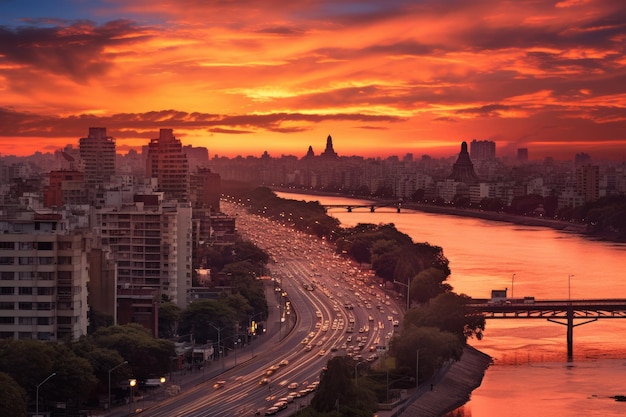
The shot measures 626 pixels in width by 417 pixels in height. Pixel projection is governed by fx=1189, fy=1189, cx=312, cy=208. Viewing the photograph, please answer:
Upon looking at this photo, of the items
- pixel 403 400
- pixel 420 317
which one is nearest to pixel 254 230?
pixel 420 317

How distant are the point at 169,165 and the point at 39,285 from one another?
34.6 meters

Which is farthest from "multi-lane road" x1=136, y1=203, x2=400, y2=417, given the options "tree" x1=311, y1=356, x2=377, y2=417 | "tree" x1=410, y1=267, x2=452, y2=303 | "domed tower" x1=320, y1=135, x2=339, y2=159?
"domed tower" x1=320, y1=135, x2=339, y2=159

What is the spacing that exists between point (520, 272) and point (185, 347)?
23.1 metres

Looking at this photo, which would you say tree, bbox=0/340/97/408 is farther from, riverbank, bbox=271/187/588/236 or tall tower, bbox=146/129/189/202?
riverbank, bbox=271/187/588/236

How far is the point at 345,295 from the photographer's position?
35906mm

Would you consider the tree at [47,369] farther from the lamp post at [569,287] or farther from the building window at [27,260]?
the lamp post at [569,287]

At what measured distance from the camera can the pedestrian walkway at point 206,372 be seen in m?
19.1

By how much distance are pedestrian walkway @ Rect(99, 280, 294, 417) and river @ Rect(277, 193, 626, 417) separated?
4.69 m

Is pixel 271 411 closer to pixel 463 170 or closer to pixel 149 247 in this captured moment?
pixel 149 247

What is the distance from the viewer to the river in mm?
22438

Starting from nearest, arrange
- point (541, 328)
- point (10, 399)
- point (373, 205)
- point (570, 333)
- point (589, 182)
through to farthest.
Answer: point (10, 399) < point (570, 333) < point (541, 328) < point (589, 182) < point (373, 205)

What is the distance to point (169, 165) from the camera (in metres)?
54.9

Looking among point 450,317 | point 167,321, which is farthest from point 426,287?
point 167,321

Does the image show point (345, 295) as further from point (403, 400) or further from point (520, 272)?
point (403, 400)
